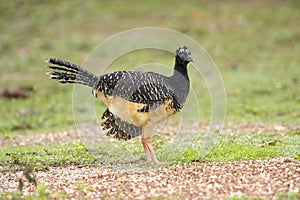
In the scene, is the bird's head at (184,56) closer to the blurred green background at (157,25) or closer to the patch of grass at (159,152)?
the patch of grass at (159,152)

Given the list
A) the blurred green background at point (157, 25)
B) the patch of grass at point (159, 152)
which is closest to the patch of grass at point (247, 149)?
the patch of grass at point (159, 152)

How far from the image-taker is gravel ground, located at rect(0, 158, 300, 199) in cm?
708

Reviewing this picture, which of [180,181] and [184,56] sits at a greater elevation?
[184,56]

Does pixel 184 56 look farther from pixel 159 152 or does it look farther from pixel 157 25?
pixel 157 25

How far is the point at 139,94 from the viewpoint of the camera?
876 centimetres

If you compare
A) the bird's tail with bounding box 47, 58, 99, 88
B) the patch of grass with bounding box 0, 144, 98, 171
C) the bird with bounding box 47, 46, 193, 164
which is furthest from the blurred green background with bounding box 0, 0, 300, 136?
the bird with bounding box 47, 46, 193, 164

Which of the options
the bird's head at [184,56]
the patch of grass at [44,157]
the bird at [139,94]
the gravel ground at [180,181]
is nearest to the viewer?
the gravel ground at [180,181]

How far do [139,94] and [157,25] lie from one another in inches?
612

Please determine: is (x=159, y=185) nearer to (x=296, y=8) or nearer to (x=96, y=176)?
(x=96, y=176)

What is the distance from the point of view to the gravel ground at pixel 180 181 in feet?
23.2

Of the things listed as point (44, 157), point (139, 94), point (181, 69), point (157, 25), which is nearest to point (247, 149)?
point (181, 69)

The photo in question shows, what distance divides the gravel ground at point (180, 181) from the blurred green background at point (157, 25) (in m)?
5.04

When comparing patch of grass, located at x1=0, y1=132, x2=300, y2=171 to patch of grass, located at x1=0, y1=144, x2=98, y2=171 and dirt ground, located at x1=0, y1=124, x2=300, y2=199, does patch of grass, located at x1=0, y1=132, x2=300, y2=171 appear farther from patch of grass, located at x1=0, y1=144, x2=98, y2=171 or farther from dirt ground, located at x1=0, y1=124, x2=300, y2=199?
dirt ground, located at x1=0, y1=124, x2=300, y2=199

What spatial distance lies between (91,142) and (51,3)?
53.2 ft
